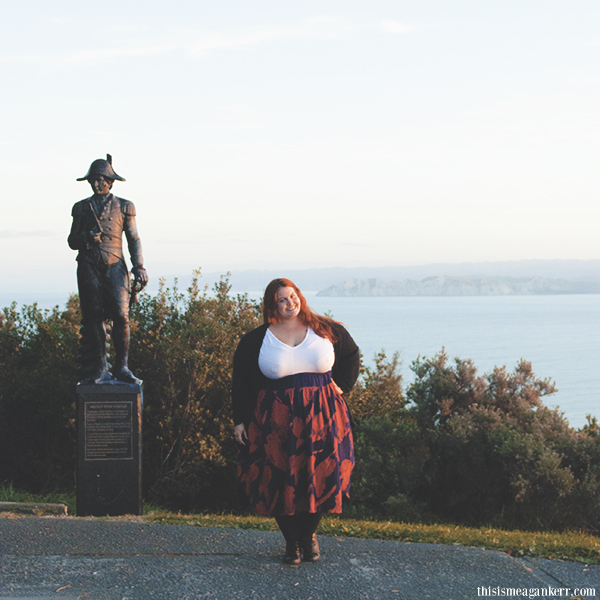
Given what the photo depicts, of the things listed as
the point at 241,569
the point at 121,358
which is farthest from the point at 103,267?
the point at 241,569

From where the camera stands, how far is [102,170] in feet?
20.2

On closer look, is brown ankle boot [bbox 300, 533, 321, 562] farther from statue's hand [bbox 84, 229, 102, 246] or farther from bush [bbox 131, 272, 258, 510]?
bush [bbox 131, 272, 258, 510]

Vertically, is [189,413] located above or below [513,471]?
above

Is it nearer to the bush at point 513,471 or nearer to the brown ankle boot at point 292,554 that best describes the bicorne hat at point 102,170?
the brown ankle boot at point 292,554

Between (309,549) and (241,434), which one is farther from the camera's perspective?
(309,549)

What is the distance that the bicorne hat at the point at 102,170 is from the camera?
20.1 feet

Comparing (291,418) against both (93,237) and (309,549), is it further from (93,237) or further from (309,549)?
(93,237)

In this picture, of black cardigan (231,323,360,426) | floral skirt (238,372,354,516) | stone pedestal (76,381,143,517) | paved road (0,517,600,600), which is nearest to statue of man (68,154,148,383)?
stone pedestal (76,381,143,517)

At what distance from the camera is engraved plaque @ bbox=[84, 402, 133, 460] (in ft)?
19.7

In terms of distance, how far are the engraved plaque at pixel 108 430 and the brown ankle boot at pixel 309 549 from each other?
253 cm

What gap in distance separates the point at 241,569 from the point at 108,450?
249cm

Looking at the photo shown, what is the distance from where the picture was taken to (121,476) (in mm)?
6047

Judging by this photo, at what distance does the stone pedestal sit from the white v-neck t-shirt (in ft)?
8.61

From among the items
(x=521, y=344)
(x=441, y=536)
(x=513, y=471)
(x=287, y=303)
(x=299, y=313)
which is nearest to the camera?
(x=287, y=303)
